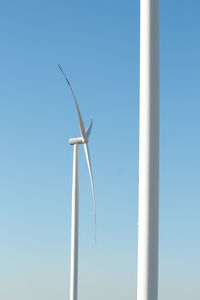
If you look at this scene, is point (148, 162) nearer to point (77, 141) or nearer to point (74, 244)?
point (74, 244)

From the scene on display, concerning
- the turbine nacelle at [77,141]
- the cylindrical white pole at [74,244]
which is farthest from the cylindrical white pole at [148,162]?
the turbine nacelle at [77,141]

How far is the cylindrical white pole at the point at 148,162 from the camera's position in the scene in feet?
46.8

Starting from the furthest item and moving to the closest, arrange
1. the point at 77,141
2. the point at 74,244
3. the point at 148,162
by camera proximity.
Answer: the point at 77,141, the point at 74,244, the point at 148,162

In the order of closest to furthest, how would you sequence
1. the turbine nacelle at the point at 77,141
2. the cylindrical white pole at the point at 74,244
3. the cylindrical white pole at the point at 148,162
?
the cylindrical white pole at the point at 148,162, the cylindrical white pole at the point at 74,244, the turbine nacelle at the point at 77,141

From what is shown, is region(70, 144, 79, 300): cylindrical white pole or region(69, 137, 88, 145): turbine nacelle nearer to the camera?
region(70, 144, 79, 300): cylindrical white pole

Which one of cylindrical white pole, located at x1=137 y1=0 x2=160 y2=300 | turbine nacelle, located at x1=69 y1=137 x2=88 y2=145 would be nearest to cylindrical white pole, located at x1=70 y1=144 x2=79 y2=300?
turbine nacelle, located at x1=69 y1=137 x2=88 y2=145

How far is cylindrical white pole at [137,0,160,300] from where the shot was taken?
1425cm

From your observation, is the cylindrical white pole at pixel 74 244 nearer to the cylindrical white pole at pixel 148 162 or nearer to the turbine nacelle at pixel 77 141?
→ the turbine nacelle at pixel 77 141

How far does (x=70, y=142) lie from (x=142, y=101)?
34037 mm

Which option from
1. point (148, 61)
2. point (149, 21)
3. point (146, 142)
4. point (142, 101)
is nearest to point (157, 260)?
point (146, 142)

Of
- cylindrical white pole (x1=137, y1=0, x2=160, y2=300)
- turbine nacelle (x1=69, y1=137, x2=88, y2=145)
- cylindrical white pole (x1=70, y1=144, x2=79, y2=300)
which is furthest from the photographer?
turbine nacelle (x1=69, y1=137, x2=88, y2=145)

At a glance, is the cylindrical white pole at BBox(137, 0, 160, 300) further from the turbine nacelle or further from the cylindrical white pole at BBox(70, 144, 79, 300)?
the turbine nacelle

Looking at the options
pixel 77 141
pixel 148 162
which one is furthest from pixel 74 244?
pixel 148 162

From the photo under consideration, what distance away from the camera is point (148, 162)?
47.9ft
